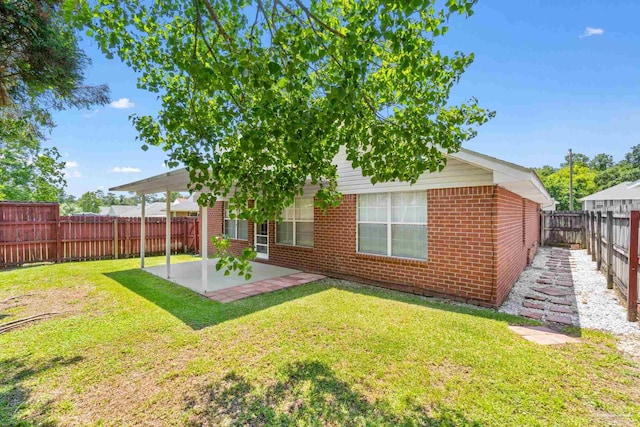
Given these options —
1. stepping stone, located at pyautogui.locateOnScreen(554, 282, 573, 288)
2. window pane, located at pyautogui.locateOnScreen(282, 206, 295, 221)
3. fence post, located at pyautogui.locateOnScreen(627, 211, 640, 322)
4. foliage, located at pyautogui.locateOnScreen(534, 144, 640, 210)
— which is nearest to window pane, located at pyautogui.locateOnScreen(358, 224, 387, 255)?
window pane, located at pyautogui.locateOnScreen(282, 206, 295, 221)

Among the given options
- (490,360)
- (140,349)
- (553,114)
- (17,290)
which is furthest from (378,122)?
(553,114)

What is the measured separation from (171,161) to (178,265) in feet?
28.5

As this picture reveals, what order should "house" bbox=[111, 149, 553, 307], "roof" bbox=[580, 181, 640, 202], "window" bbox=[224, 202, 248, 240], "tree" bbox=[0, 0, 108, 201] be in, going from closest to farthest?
"tree" bbox=[0, 0, 108, 201] < "house" bbox=[111, 149, 553, 307] < "window" bbox=[224, 202, 248, 240] < "roof" bbox=[580, 181, 640, 202]

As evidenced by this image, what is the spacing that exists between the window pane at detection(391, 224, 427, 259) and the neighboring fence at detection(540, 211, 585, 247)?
1410 centimetres

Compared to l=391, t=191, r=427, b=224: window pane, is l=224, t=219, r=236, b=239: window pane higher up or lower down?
lower down

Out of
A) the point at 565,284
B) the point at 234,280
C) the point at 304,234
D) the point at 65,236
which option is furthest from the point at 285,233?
the point at 65,236

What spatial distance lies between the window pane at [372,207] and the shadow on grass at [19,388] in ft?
19.9

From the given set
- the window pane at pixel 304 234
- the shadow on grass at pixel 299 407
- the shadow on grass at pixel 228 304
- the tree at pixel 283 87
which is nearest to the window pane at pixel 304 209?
the window pane at pixel 304 234

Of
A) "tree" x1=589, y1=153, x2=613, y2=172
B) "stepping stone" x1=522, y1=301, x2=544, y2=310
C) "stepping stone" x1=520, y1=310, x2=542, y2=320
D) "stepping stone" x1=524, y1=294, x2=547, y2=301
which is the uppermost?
"tree" x1=589, y1=153, x2=613, y2=172

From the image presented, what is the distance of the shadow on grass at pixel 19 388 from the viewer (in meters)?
2.56

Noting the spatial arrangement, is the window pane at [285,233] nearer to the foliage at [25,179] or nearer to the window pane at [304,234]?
the window pane at [304,234]

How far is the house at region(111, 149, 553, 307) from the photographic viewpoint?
5699 millimetres

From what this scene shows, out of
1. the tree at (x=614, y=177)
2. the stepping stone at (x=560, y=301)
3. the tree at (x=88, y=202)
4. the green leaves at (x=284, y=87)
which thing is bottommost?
the stepping stone at (x=560, y=301)

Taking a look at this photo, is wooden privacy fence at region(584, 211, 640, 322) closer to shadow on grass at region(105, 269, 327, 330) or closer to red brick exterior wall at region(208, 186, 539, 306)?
red brick exterior wall at region(208, 186, 539, 306)
